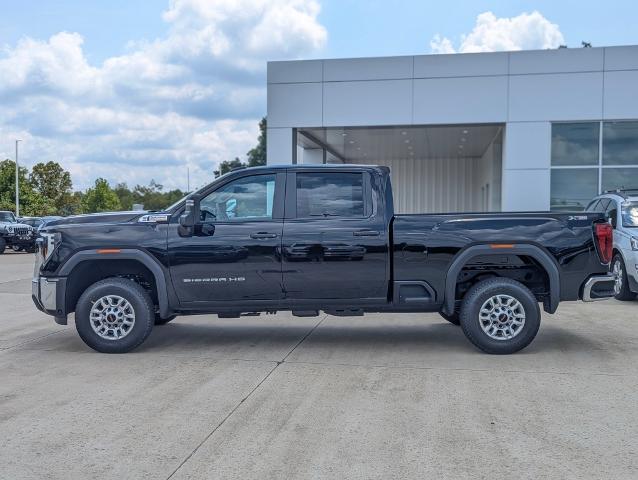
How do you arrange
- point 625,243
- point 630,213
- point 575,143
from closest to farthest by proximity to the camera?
1. point 625,243
2. point 630,213
3. point 575,143

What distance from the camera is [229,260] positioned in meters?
6.93

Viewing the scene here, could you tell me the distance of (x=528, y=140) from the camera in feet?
58.1

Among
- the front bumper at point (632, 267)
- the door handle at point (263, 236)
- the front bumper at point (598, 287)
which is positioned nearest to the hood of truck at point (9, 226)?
the door handle at point (263, 236)

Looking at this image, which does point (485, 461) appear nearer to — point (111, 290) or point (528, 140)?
point (111, 290)

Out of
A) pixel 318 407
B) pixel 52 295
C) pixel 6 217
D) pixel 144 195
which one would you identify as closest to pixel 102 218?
pixel 52 295

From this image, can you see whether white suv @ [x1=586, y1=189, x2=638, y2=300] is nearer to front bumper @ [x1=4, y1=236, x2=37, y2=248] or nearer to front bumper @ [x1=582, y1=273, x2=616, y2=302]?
front bumper @ [x1=582, y1=273, x2=616, y2=302]

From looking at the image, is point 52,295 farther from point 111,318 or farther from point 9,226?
→ point 9,226

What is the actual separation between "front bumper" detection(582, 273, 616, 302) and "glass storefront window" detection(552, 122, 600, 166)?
1141 centimetres

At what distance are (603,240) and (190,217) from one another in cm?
434

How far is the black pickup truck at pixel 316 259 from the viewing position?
6910 mm

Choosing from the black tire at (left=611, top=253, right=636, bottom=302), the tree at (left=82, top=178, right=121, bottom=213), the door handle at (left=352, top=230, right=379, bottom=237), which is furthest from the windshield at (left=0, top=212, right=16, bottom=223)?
the tree at (left=82, top=178, right=121, bottom=213)

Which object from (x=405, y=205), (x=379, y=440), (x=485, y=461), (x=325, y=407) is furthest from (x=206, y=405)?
(x=405, y=205)

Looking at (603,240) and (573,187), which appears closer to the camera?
(603,240)

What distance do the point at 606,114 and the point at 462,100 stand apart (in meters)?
3.70
